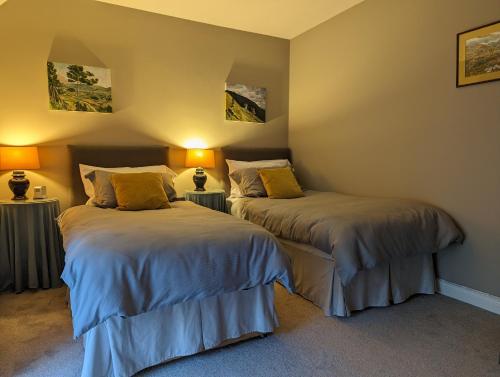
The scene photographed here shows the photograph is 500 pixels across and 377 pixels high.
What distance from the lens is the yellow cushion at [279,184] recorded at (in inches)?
143

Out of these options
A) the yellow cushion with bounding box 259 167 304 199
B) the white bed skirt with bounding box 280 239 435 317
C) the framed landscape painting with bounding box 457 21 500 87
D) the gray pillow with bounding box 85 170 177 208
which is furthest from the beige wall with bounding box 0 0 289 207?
the framed landscape painting with bounding box 457 21 500 87

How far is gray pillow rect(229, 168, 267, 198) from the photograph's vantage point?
147 inches

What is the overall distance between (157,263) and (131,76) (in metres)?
2.62

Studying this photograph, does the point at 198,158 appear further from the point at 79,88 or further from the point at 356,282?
the point at 356,282

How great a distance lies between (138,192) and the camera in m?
2.92

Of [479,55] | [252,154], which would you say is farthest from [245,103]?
[479,55]

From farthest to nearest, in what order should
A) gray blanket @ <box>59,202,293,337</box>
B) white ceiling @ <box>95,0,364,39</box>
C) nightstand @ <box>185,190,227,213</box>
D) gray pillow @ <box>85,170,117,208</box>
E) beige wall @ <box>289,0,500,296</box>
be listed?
nightstand @ <box>185,190,227,213</box>
white ceiling @ <box>95,0,364,39</box>
gray pillow @ <box>85,170,117,208</box>
beige wall @ <box>289,0,500,296</box>
gray blanket @ <box>59,202,293,337</box>

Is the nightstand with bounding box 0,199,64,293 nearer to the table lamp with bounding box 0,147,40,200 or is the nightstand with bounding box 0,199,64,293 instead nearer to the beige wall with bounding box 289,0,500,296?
the table lamp with bounding box 0,147,40,200

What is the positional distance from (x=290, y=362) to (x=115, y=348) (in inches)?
37.3

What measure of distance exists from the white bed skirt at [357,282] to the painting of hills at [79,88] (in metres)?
2.40

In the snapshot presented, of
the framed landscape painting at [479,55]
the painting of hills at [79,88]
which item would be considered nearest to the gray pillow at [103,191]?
the painting of hills at [79,88]

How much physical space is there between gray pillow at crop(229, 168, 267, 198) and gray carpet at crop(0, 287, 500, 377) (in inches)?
53.5

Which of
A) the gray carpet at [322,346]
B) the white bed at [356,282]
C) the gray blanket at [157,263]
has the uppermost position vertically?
the gray blanket at [157,263]

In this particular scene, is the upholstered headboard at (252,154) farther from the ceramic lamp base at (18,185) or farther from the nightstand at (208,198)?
the ceramic lamp base at (18,185)
